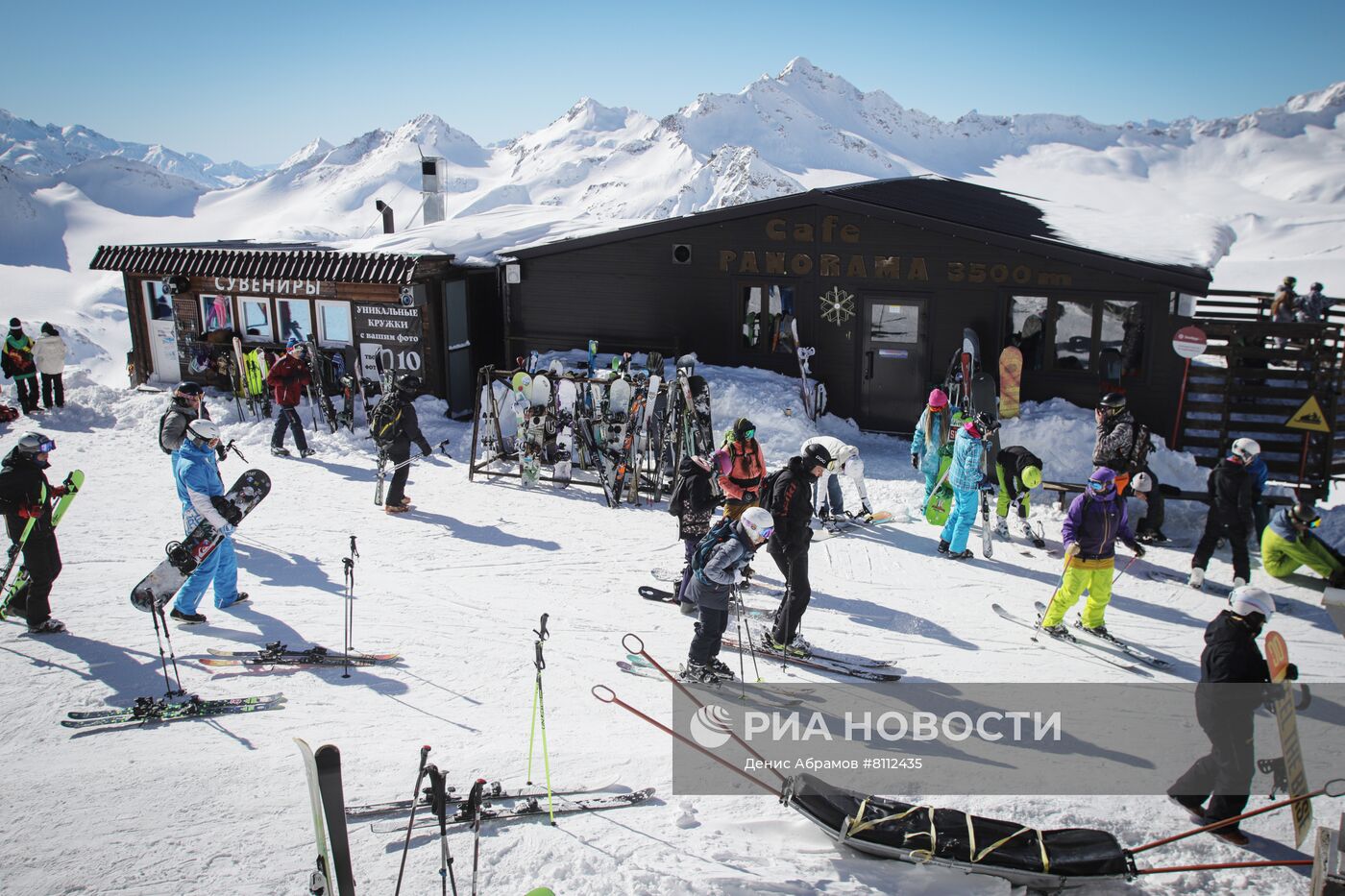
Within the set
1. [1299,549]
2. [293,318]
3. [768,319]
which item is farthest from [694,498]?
[293,318]

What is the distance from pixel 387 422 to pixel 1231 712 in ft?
31.9

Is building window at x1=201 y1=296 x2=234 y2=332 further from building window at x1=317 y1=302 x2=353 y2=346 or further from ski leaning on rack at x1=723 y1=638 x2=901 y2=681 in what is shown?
ski leaning on rack at x1=723 y1=638 x2=901 y2=681

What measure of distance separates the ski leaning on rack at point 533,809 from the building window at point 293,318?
43.6ft

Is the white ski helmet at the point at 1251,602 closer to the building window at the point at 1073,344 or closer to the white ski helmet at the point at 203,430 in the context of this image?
the white ski helmet at the point at 203,430

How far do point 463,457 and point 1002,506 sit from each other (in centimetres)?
812

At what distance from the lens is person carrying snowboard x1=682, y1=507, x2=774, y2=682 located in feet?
22.2

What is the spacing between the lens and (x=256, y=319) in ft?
57.2

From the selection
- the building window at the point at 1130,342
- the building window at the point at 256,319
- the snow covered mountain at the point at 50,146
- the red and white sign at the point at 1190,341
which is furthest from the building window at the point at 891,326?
the snow covered mountain at the point at 50,146

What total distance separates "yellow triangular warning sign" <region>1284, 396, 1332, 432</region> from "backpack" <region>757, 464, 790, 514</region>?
7.97 m

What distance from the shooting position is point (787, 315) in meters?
15.5

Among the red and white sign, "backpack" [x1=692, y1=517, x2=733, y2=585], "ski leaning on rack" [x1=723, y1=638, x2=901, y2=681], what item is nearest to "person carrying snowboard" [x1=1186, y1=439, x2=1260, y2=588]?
the red and white sign

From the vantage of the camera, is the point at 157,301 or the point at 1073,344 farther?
the point at 157,301

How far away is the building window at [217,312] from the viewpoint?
17469 millimetres

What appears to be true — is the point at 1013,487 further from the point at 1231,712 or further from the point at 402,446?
the point at 402,446
